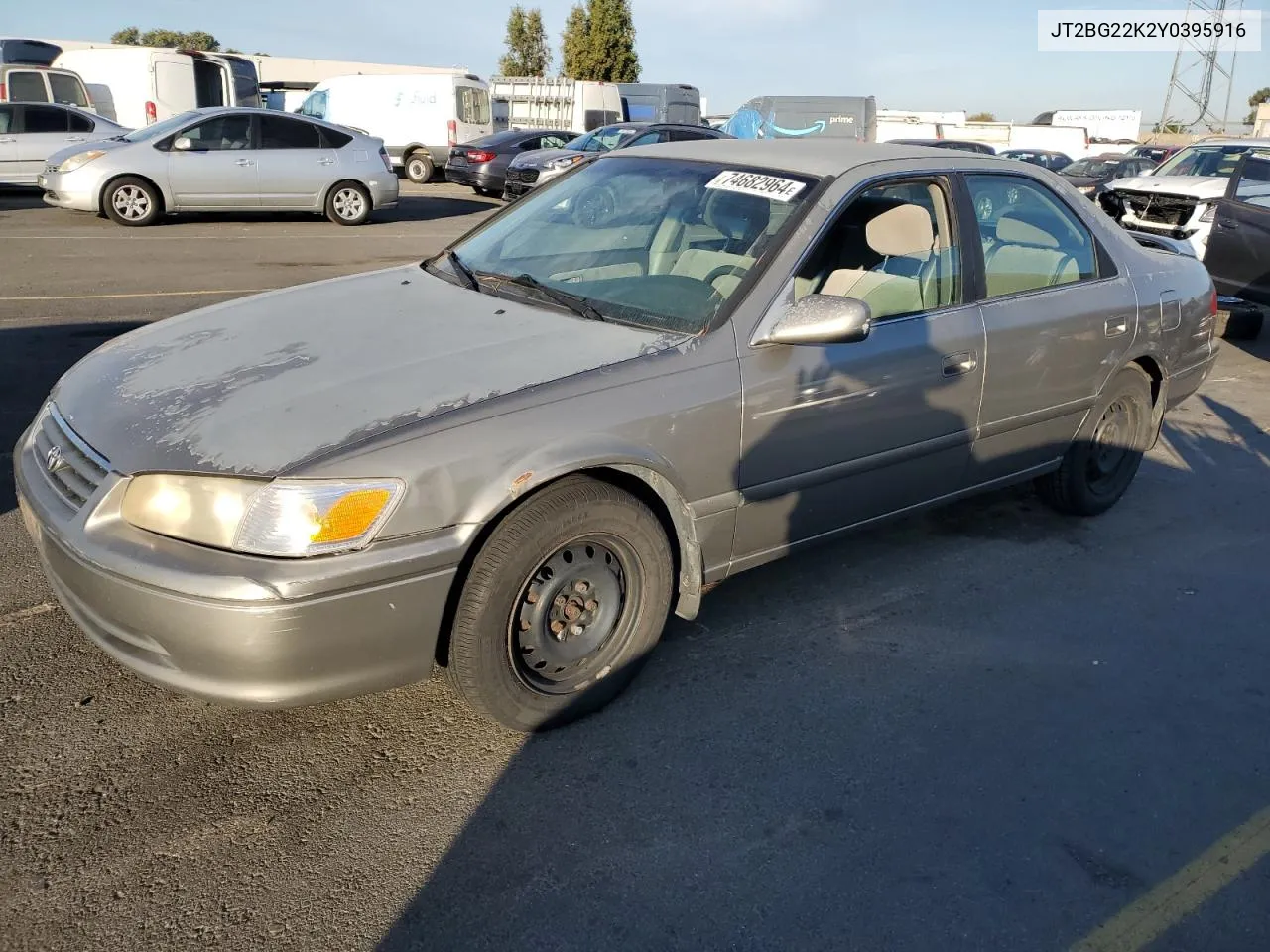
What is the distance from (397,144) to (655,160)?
20918 mm

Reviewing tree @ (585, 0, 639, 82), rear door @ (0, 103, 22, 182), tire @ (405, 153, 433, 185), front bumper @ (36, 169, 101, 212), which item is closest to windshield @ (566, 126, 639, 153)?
tire @ (405, 153, 433, 185)

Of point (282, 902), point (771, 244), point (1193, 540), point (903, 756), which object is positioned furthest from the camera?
point (1193, 540)

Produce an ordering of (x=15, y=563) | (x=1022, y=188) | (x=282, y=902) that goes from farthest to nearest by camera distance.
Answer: (x=1022, y=188), (x=15, y=563), (x=282, y=902)

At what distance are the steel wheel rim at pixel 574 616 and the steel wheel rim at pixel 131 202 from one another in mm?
12287

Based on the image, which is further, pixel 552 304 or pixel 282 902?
pixel 552 304

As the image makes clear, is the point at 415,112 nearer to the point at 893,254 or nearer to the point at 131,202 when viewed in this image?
the point at 131,202

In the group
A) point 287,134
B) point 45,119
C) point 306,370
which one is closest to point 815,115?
point 287,134

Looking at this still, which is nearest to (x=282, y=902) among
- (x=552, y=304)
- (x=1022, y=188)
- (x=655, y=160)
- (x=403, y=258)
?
(x=552, y=304)

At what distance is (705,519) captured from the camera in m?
3.25

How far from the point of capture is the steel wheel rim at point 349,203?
14.8 meters

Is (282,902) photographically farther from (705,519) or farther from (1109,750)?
(1109,750)

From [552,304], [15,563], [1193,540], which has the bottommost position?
[1193,540]

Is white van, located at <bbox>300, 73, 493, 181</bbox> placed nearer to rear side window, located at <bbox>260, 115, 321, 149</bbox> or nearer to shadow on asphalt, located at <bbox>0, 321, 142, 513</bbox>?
rear side window, located at <bbox>260, 115, 321, 149</bbox>

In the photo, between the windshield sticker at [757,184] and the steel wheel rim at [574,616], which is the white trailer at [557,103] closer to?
the windshield sticker at [757,184]
